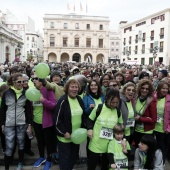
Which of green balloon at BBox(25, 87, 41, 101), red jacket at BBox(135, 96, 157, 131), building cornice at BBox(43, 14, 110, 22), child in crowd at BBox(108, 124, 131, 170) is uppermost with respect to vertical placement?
building cornice at BBox(43, 14, 110, 22)

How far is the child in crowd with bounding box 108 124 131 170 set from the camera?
122 inches

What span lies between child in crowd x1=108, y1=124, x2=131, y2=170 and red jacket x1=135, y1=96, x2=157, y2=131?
27.7 inches

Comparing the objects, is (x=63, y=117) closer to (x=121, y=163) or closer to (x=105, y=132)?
(x=105, y=132)

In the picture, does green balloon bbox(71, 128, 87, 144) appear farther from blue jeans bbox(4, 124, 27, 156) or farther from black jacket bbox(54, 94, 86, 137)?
blue jeans bbox(4, 124, 27, 156)

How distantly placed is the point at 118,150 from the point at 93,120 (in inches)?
23.3

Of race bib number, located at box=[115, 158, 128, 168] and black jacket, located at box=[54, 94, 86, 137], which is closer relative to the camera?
race bib number, located at box=[115, 158, 128, 168]

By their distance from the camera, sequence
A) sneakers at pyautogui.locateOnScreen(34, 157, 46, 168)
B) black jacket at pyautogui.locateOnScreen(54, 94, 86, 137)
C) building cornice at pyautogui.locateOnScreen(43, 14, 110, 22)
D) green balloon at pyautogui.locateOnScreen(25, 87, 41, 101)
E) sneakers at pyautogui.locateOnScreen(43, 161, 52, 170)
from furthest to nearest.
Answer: building cornice at pyautogui.locateOnScreen(43, 14, 110, 22) < sneakers at pyautogui.locateOnScreen(34, 157, 46, 168) < sneakers at pyautogui.locateOnScreen(43, 161, 52, 170) < green balloon at pyautogui.locateOnScreen(25, 87, 41, 101) < black jacket at pyautogui.locateOnScreen(54, 94, 86, 137)

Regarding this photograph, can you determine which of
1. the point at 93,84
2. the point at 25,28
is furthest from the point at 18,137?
the point at 25,28

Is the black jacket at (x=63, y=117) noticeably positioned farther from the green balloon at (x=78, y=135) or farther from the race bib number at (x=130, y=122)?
the race bib number at (x=130, y=122)

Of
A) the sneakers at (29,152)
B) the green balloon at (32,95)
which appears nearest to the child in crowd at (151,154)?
the green balloon at (32,95)

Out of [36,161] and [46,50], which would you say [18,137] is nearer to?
[36,161]

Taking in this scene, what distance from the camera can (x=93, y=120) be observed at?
325 cm

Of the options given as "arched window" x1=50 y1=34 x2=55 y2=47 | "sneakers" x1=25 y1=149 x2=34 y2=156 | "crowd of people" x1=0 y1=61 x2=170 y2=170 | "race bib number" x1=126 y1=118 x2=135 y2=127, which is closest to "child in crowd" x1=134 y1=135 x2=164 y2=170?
"crowd of people" x1=0 y1=61 x2=170 y2=170

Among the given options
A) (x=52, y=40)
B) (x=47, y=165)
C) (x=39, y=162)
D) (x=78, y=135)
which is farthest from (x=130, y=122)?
(x=52, y=40)
